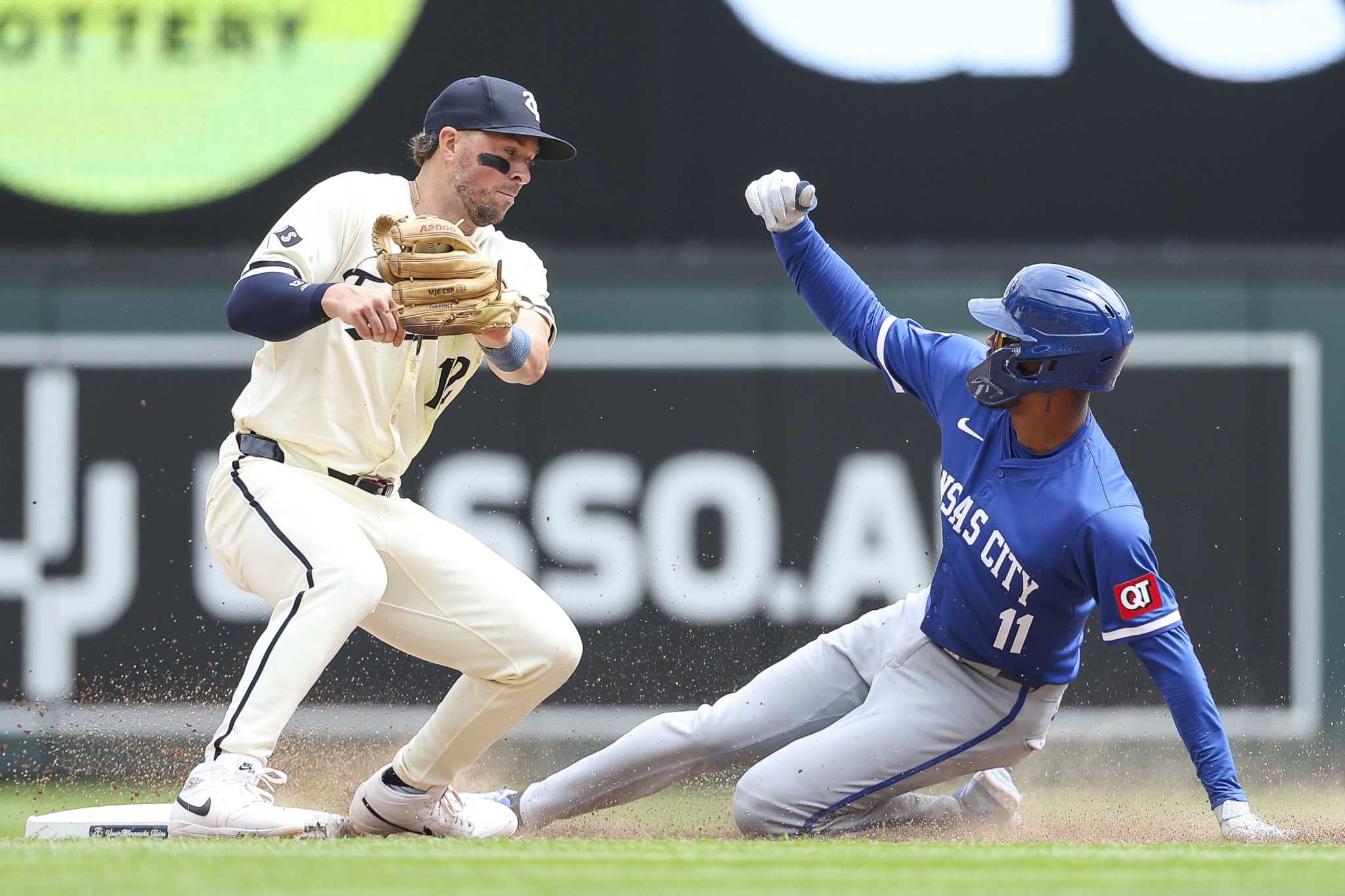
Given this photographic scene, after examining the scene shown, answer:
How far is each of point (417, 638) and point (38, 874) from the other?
3.77 ft

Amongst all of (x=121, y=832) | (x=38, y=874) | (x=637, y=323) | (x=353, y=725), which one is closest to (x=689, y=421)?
(x=637, y=323)

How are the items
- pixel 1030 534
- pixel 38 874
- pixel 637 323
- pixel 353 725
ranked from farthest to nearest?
pixel 637 323
pixel 353 725
pixel 1030 534
pixel 38 874

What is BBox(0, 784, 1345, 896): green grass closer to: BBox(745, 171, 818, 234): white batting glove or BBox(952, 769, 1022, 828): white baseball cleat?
BBox(952, 769, 1022, 828): white baseball cleat

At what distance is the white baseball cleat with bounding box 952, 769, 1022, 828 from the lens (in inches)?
171

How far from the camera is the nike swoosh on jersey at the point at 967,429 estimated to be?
13.4 ft

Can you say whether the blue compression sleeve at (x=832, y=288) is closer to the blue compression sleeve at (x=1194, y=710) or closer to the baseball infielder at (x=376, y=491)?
the baseball infielder at (x=376, y=491)

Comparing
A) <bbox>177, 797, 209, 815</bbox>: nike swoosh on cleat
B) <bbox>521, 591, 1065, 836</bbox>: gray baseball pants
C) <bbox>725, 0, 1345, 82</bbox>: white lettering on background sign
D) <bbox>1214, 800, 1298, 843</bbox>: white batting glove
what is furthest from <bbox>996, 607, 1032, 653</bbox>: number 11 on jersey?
<bbox>725, 0, 1345, 82</bbox>: white lettering on background sign

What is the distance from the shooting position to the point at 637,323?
6.25 m

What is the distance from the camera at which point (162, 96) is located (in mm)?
6246

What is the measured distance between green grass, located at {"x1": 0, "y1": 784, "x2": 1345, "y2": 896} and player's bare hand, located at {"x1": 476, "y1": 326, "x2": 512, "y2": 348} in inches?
40.8

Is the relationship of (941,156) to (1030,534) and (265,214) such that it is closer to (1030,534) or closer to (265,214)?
(265,214)

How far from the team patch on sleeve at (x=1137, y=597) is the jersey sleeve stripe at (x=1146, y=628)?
24 mm

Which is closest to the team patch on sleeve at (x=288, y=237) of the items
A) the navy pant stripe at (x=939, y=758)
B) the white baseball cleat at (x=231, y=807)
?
the white baseball cleat at (x=231, y=807)

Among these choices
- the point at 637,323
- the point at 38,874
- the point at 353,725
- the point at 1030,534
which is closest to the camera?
the point at 38,874
